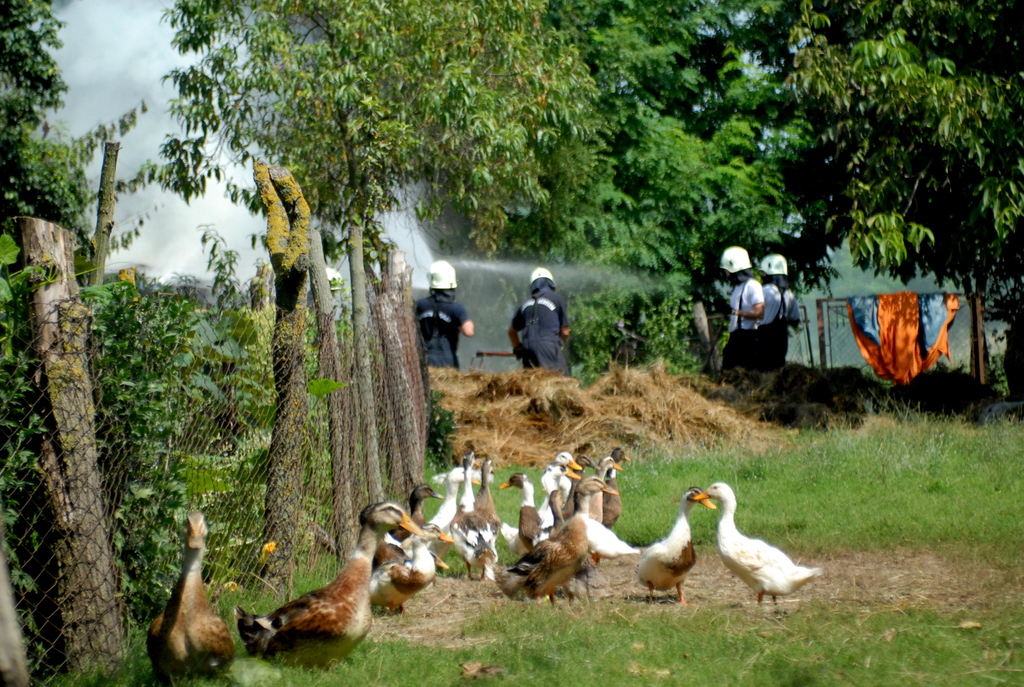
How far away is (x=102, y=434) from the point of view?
15.6 feet

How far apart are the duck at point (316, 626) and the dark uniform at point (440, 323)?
8339mm

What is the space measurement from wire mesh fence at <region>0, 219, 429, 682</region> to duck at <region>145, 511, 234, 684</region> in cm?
40

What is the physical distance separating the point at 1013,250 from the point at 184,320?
1284 centimetres

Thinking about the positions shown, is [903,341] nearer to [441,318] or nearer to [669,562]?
[441,318]

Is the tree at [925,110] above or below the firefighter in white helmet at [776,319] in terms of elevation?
above

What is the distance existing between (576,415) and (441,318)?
2.34 meters

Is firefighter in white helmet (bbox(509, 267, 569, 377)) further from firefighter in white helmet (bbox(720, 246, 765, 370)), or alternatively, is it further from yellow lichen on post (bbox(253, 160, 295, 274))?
yellow lichen on post (bbox(253, 160, 295, 274))

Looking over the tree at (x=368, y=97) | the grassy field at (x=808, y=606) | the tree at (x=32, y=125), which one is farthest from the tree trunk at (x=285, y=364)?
the tree at (x=32, y=125)

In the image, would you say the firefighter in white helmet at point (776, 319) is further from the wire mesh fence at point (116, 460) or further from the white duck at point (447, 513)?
the wire mesh fence at point (116, 460)

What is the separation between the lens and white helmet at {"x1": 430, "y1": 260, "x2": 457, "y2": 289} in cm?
1319

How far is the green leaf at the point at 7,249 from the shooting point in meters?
4.21

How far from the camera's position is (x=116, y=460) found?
476 centimetres

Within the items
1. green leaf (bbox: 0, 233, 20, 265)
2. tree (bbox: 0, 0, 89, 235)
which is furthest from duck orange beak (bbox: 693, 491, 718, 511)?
tree (bbox: 0, 0, 89, 235)

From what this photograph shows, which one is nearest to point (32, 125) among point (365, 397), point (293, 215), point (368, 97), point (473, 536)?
point (368, 97)
